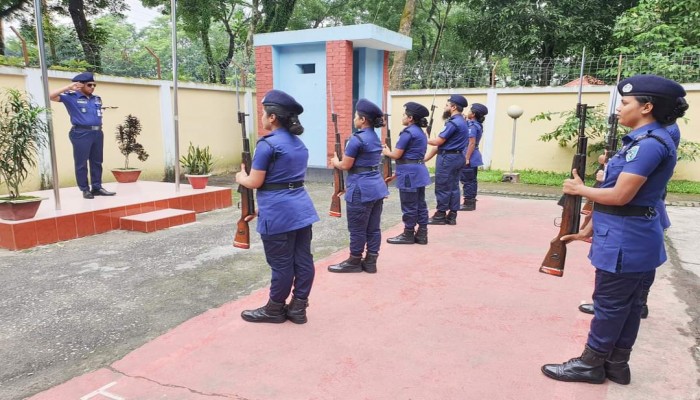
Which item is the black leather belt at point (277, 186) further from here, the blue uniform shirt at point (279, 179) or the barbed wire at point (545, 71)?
the barbed wire at point (545, 71)

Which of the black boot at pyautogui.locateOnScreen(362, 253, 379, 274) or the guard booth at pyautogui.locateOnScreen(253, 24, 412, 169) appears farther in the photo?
the guard booth at pyautogui.locateOnScreen(253, 24, 412, 169)

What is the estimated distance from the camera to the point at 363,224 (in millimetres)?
4184

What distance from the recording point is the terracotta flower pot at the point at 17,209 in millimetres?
4695

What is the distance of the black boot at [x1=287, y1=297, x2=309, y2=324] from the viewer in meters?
3.18

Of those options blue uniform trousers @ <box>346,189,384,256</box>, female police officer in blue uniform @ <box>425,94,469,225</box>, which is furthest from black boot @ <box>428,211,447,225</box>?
blue uniform trousers @ <box>346,189,384,256</box>

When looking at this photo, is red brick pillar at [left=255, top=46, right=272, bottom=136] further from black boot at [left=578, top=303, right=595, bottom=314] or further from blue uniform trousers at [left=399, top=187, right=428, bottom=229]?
black boot at [left=578, top=303, right=595, bottom=314]

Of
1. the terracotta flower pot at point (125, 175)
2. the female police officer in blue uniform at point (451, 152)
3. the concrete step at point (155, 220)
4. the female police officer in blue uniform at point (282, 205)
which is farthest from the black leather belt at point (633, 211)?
the terracotta flower pot at point (125, 175)

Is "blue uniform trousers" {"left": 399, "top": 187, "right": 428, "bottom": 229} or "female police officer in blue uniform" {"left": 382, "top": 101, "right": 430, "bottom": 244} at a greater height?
"female police officer in blue uniform" {"left": 382, "top": 101, "right": 430, "bottom": 244}

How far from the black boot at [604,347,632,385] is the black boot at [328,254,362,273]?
2.20 metres

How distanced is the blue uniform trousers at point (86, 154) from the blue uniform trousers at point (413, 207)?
4004 mm

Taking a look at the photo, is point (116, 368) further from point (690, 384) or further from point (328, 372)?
point (690, 384)

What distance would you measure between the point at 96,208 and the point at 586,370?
518 cm

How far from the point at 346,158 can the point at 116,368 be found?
7.59 feet

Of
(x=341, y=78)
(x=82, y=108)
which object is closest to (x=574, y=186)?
(x=82, y=108)
